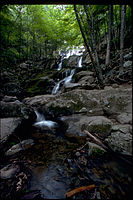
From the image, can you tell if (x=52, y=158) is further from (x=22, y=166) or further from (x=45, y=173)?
(x=22, y=166)

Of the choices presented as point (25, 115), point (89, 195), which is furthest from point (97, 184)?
point (25, 115)

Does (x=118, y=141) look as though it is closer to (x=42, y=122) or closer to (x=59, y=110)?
(x=59, y=110)

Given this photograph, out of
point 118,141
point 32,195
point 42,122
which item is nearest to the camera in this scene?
point 32,195

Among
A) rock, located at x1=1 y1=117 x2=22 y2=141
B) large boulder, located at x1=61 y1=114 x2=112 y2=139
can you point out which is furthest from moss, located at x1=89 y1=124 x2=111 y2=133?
rock, located at x1=1 y1=117 x2=22 y2=141

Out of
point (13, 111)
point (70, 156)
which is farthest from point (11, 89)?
point (70, 156)

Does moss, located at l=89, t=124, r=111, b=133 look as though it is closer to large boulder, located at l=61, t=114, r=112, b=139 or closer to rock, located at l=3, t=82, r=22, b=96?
large boulder, located at l=61, t=114, r=112, b=139

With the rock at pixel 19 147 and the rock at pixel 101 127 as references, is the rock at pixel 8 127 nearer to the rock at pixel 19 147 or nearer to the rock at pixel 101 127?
the rock at pixel 19 147

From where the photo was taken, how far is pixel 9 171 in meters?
2.08

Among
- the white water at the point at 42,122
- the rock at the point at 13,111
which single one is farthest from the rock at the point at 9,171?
the rock at the point at 13,111

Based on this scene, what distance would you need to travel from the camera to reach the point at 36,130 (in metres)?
4.69

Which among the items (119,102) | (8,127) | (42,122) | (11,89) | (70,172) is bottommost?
(42,122)

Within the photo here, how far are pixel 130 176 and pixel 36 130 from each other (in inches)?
172

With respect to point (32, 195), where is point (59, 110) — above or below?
above

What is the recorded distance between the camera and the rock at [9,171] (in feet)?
6.39
